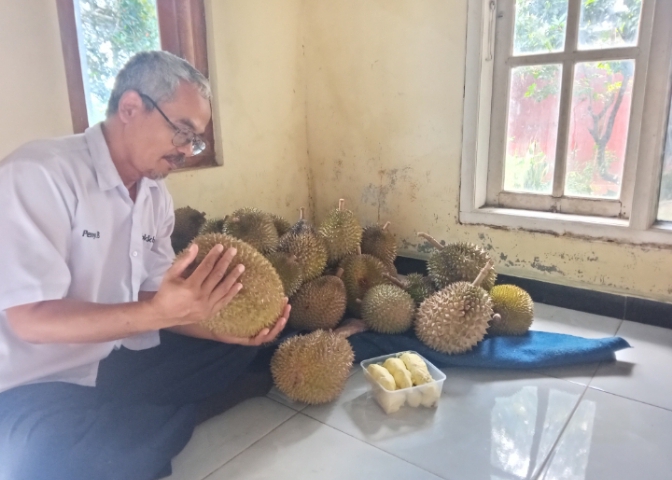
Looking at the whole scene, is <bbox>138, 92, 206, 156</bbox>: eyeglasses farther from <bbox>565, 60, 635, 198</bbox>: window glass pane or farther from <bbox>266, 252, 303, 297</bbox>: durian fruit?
<bbox>565, 60, 635, 198</bbox>: window glass pane

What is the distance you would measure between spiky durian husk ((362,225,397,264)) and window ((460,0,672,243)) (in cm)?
37

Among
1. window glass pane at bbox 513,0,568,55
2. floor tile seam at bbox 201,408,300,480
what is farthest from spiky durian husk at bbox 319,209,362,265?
window glass pane at bbox 513,0,568,55

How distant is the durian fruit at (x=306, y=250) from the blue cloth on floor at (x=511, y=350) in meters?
0.24

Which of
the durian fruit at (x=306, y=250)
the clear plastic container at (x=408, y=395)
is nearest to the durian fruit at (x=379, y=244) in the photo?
the durian fruit at (x=306, y=250)

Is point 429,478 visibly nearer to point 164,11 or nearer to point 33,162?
point 33,162

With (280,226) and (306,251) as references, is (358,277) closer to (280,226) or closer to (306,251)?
(306,251)

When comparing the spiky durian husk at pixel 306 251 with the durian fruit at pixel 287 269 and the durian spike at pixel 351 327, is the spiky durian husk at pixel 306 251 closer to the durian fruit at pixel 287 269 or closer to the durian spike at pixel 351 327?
the durian fruit at pixel 287 269

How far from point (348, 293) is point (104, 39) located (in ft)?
3.73

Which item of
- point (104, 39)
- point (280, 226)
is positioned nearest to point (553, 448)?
point (280, 226)

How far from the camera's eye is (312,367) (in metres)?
1.18

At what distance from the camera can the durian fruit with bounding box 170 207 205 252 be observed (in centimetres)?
170

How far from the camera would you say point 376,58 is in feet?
6.86

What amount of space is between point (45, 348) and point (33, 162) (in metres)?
0.36

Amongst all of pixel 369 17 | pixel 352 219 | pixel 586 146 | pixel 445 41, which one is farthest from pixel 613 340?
pixel 369 17
